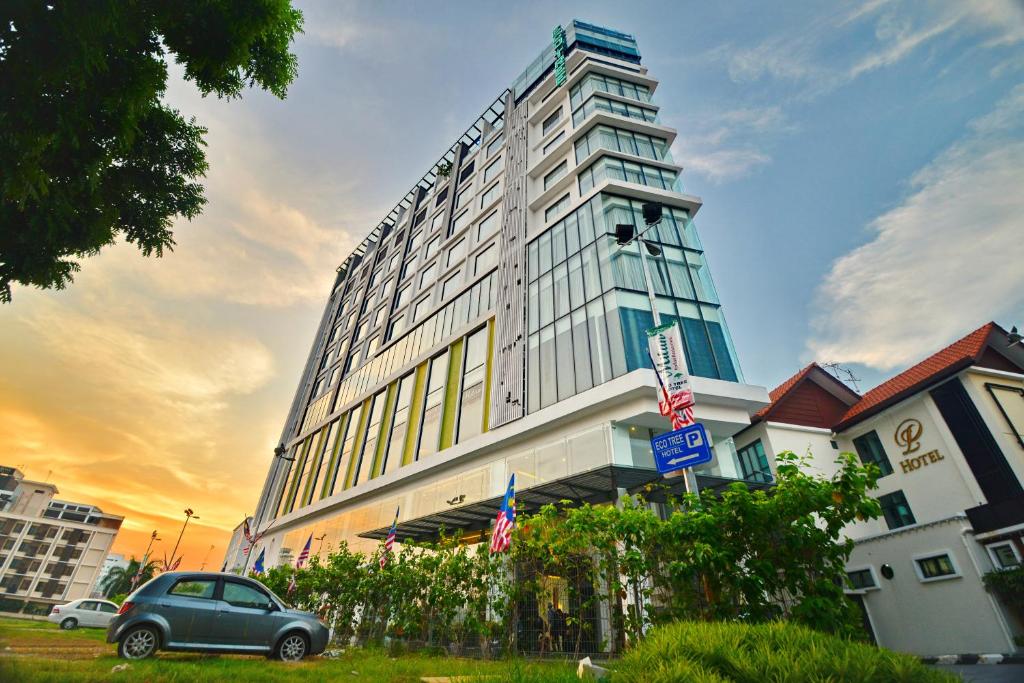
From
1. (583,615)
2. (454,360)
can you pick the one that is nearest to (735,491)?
(583,615)

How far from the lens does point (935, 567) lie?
16250 millimetres

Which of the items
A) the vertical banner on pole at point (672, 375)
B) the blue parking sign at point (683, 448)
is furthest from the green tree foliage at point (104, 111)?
the blue parking sign at point (683, 448)

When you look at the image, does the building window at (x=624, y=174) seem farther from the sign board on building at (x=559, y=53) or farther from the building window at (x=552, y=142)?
the sign board on building at (x=559, y=53)

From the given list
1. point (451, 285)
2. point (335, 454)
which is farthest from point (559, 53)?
point (335, 454)

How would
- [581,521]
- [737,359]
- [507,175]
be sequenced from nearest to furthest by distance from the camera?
1. [581,521]
2. [737,359]
3. [507,175]

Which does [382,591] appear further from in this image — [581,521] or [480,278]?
[480,278]

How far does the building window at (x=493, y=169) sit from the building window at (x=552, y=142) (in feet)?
13.7

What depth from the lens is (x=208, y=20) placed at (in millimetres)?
7465

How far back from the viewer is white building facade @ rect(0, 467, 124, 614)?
65.0 m

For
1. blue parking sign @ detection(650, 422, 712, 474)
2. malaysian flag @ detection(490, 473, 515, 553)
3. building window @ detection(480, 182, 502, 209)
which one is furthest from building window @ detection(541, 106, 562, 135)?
blue parking sign @ detection(650, 422, 712, 474)

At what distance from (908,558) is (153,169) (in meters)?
27.0

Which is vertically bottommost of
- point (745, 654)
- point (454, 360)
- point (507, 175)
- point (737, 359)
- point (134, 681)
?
point (134, 681)

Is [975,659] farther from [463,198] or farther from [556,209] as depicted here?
[463,198]

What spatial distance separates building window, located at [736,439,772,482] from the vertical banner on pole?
12575mm
